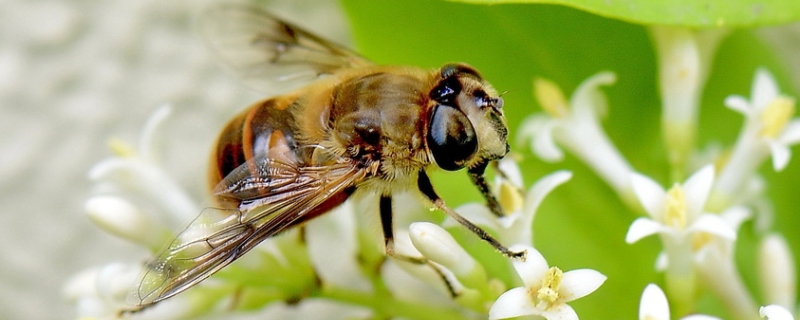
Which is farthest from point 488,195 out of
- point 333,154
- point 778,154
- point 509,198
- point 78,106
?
point 78,106

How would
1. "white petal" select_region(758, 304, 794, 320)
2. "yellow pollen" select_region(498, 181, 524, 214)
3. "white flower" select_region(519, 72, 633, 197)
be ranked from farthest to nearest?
1. "white flower" select_region(519, 72, 633, 197)
2. "yellow pollen" select_region(498, 181, 524, 214)
3. "white petal" select_region(758, 304, 794, 320)

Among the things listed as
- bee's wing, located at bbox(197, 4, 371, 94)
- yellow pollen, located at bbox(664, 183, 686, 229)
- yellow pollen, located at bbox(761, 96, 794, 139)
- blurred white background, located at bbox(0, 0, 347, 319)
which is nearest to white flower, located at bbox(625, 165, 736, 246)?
yellow pollen, located at bbox(664, 183, 686, 229)

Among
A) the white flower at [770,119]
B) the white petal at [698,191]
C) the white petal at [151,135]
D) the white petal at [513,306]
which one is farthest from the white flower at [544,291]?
the white petal at [151,135]

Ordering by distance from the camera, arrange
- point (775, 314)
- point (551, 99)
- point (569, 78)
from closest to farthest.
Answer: point (775, 314) → point (551, 99) → point (569, 78)

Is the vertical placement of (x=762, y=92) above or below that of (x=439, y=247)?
above

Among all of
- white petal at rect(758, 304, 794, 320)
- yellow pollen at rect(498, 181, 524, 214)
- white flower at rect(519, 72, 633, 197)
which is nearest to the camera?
white petal at rect(758, 304, 794, 320)

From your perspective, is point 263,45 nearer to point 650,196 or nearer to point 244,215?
point 244,215

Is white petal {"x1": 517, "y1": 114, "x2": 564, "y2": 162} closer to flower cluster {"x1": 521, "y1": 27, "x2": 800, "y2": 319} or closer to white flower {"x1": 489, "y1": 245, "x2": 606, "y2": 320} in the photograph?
flower cluster {"x1": 521, "y1": 27, "x2": 800, "y2": 319}

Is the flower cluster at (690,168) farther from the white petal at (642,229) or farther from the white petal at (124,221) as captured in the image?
the white petal at (124,221)
